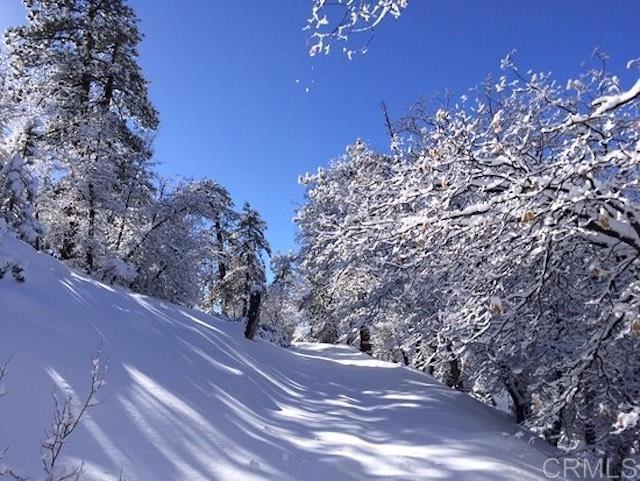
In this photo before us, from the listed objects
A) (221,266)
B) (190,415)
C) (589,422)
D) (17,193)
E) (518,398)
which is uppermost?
(221,266)

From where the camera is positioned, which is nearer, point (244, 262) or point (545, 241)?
point (545, 241)

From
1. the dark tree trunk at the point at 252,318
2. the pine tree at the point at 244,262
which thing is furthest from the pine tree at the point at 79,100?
the pine tree at the point at 244,262

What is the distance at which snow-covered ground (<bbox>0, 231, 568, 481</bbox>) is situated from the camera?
3.79m

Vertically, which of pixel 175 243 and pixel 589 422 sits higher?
pixel 175 243

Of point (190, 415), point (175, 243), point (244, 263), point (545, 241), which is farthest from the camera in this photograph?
point (244, 263)

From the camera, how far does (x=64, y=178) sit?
552 inches

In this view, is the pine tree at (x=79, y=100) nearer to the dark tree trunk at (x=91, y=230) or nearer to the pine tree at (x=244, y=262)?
the dark tree trunk at (x=91, y=230)

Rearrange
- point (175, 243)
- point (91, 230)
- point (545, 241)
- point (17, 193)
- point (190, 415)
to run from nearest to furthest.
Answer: point (545, 241), point (190, 415), point (17, 193), point (91, 230), point (175, 243)

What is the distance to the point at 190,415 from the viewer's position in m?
5.01

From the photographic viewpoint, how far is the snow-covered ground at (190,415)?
3786mm

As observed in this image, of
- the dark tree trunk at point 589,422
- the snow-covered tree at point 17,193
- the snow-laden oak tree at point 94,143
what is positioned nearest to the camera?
the dark tree trunk at point 589,422

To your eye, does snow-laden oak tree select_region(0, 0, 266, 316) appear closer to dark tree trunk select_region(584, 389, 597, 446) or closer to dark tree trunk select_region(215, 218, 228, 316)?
dark tree trunk select_region(215, 218, 228, 316)

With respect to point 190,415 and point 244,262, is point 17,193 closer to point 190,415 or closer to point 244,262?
point 190,415

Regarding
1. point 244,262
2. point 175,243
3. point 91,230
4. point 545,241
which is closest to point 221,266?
point 244,262
